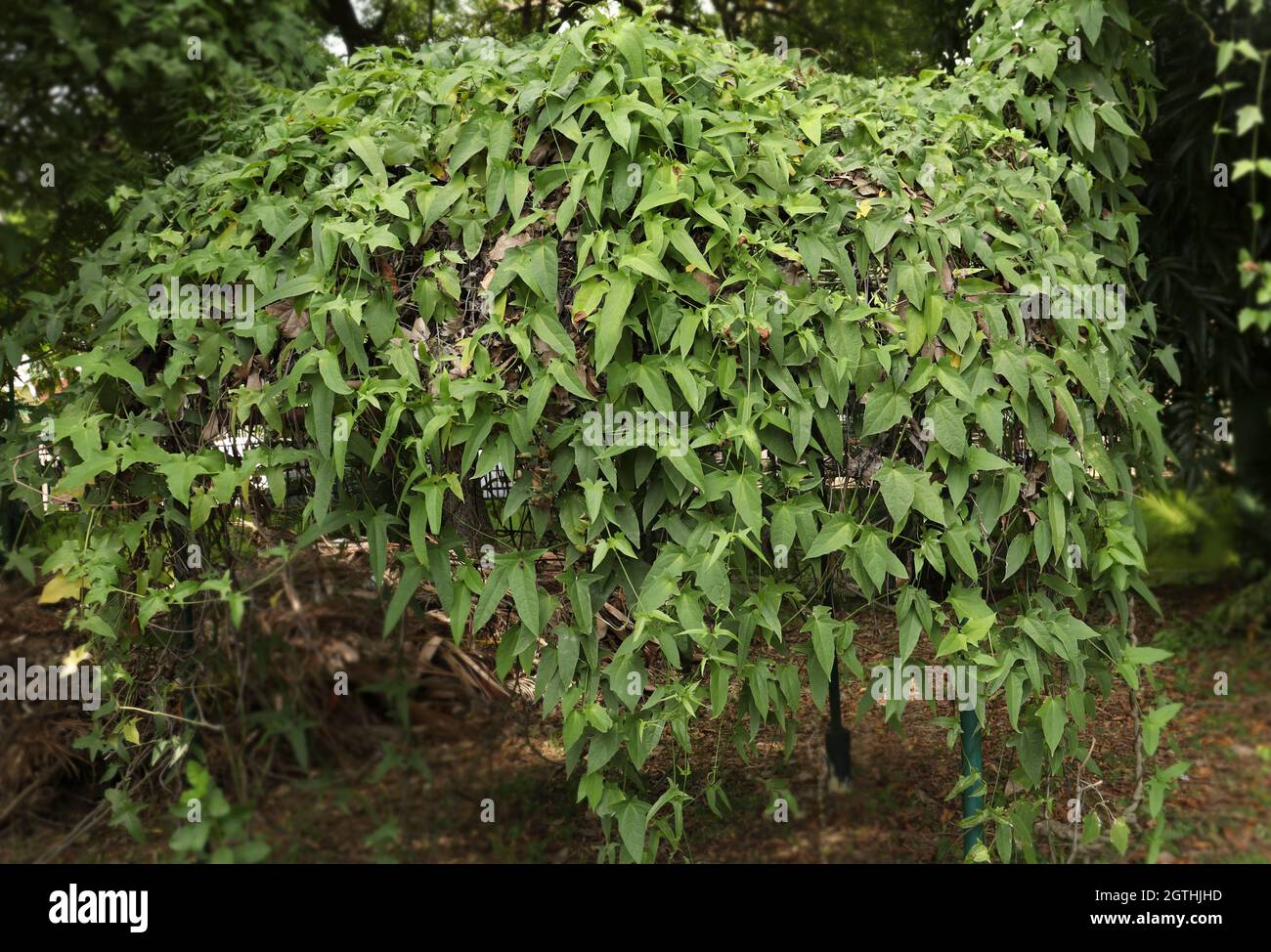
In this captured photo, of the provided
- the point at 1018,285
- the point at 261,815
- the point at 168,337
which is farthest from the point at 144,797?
the point at 1018,285

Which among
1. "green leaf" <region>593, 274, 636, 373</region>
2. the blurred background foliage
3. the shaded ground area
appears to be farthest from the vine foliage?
the blurred background foliage

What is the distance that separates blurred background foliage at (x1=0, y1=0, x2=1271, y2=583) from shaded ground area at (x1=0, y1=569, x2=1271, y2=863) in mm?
728

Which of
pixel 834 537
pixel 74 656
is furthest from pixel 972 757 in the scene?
pixel 74 656

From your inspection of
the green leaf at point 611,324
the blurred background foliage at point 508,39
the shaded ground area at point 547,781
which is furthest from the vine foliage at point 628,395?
the blurred background foliage at point 508,39

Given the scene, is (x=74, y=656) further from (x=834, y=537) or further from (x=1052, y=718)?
(x=1052, y=718)

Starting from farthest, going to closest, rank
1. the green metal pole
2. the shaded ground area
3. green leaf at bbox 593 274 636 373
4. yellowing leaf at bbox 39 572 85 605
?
the green metal pole
yellowing leaf at bbox 39 572 85 605
green leaf at bbox 593 274 636 373
the shaded ground area

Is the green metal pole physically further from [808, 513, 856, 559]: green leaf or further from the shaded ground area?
[808, 513, 856, 559]: green leaf

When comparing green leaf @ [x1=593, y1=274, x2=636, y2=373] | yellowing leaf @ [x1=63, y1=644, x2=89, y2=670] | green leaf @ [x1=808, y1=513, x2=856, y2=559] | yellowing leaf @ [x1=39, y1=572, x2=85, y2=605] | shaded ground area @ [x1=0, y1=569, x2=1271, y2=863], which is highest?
green leaf @ [x1=593, y1=274, x2=636, y2=373]

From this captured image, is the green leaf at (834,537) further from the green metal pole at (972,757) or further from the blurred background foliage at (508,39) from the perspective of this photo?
the blurred background foliage at (508,39)

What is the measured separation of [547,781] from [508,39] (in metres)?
3.59

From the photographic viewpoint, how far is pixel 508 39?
5.00 metres

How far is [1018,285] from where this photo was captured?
8.00 ft

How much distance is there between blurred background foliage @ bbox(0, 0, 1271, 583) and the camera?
2.39 m
